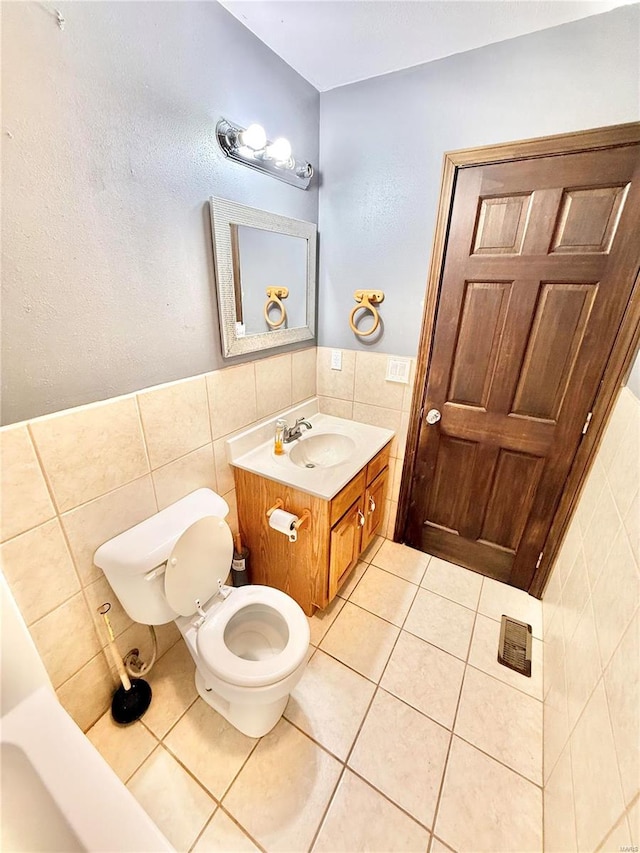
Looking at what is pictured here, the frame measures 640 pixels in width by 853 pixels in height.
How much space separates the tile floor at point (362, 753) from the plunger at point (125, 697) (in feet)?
0.13

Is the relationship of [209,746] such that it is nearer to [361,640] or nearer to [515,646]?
[361,640]

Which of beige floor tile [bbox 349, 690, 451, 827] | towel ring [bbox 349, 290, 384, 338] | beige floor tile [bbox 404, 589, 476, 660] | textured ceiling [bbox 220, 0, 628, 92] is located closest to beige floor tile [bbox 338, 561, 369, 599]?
beige floor tile [bbox 404, 589, 476, 660]

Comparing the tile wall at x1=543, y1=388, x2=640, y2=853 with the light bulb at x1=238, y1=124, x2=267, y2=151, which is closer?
the tile wall at x1=543, y1=388, x2=640, y2=853

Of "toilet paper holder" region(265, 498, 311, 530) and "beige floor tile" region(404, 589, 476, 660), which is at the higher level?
"toilet paper holder" region(265, 498, 311, 530)

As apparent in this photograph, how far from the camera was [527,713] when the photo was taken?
1.29 meters

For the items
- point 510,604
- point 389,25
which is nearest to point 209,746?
point 510,604

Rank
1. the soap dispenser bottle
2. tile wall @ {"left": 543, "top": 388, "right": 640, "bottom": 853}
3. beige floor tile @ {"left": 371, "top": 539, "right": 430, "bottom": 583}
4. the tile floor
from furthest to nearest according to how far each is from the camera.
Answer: beige floor tile @ {"left": 371, "top": 539, "right": 430, "bottom": 583}
the soap dispenser bottle
the tile floor
tile wall @ {"left": 543, "top": 388, "right": 640, "bottom": 853}

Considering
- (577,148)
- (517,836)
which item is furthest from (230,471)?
(577,148)

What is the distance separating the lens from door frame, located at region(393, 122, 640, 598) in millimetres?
1169

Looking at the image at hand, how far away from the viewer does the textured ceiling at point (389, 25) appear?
107cm

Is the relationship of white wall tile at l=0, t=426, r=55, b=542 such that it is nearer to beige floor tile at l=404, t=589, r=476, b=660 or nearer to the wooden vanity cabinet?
the wooden vanity cabinet

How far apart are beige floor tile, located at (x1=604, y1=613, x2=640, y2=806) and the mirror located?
4.83 feet

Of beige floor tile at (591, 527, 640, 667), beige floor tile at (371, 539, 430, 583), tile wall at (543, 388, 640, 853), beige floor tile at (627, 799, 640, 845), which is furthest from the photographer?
beige floor tile at (371, 539, 430, 583)

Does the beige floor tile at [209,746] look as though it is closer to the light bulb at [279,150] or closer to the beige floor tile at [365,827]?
the beige floor tile at [365,827]
